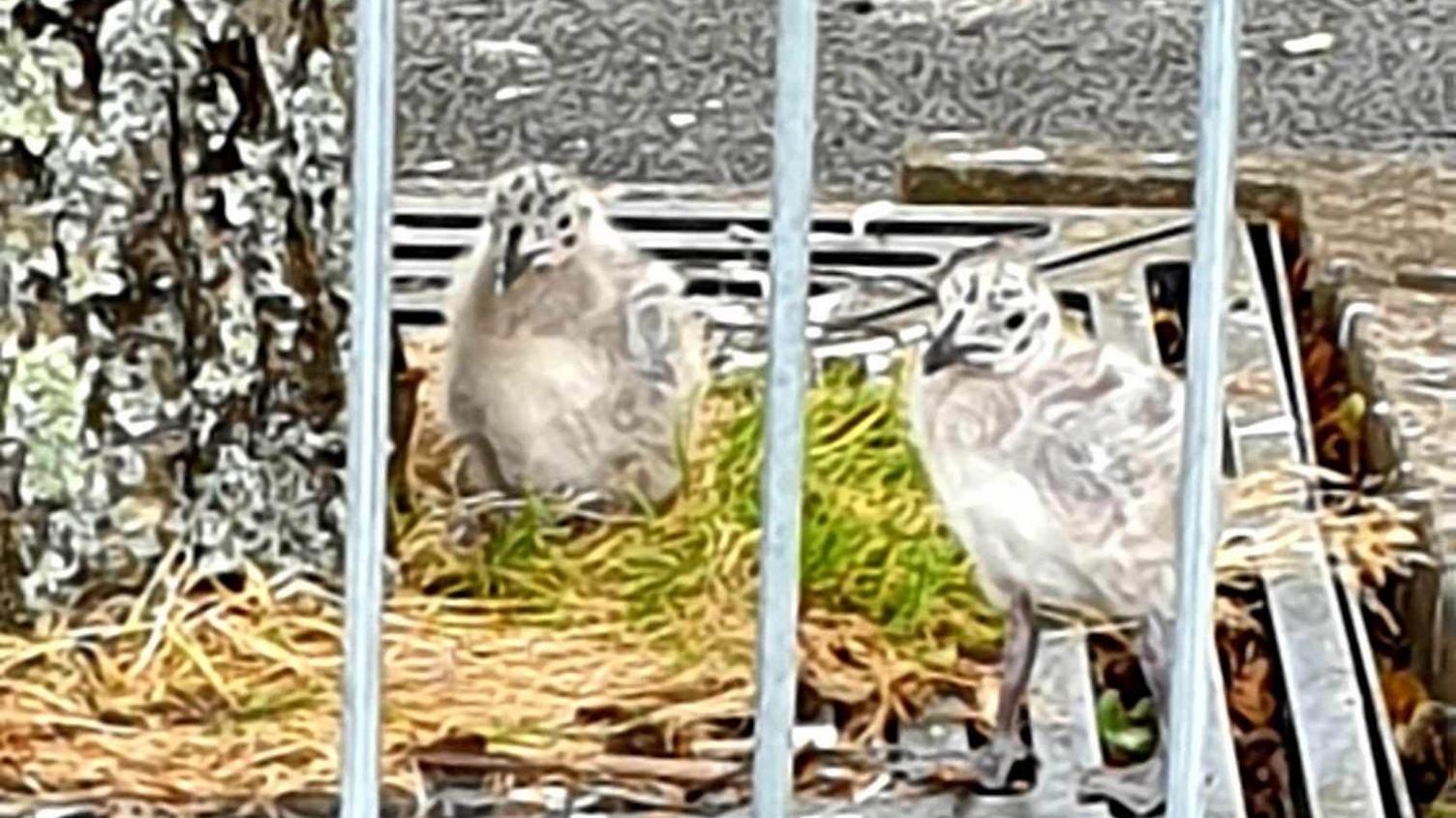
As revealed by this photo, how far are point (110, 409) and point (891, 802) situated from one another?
310mm

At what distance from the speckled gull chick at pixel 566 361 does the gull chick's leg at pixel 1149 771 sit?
21 centimetres

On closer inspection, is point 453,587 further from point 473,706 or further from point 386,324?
point 386,324

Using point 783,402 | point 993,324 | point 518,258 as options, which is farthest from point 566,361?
point 783,402

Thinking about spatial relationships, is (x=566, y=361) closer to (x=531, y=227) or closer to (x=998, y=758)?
(x=531, y=227)

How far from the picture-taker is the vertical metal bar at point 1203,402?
61 cm

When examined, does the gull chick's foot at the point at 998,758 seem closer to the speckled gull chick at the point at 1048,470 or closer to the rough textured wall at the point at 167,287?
the speckled gull chick at the point at 1048,470

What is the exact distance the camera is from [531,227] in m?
1.08

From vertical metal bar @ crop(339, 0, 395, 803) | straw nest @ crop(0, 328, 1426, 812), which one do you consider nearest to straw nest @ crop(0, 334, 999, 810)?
straw nest @ crop(0, 328, 1426, 812)

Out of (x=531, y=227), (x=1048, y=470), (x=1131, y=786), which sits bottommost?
(x=1131, y=786)

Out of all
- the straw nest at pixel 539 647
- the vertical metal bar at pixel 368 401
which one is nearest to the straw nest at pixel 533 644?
the straw nest at pixel 539 647

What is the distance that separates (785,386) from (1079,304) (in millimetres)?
500

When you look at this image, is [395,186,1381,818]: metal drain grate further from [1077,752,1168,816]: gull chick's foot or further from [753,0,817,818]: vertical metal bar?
[753,0,817,818]: vertical metal bar

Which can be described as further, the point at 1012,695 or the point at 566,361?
the point at 566,361

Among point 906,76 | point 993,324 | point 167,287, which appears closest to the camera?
point 167,287
